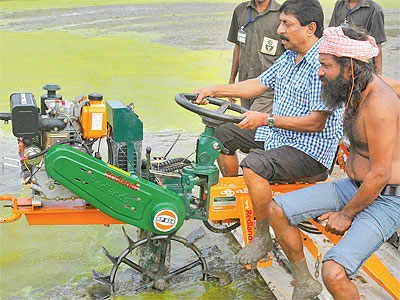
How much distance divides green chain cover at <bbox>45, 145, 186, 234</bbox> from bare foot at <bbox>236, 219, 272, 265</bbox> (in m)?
0.40

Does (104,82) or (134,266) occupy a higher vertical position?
(134,266)

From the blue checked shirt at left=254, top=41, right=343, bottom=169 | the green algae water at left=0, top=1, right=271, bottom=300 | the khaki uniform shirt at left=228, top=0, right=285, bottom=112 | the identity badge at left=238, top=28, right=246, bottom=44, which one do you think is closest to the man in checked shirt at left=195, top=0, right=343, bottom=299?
the blue checked shirt at left=254, top=41, right=343, bottom=169

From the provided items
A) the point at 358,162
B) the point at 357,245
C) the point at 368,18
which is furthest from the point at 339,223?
the point at 368,18

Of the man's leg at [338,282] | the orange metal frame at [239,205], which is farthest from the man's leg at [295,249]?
the man's leg at [338,282]

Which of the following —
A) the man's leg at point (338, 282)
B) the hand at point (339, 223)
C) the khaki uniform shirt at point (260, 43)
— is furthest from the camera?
the khaki uniform shirt at point (260, 43)

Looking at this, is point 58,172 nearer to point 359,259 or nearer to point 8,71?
point 359,259

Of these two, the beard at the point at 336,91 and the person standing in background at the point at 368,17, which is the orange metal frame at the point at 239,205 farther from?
the person standing in background at the point at 368,17

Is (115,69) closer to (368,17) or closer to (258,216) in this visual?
(368,17)

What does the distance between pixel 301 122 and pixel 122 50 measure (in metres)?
8.42

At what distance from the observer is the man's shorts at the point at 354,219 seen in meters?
2.58

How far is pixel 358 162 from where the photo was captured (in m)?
2.84

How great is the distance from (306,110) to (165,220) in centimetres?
97

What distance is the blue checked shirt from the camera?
3.18 m

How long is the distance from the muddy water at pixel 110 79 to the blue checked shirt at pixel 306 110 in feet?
2.60
